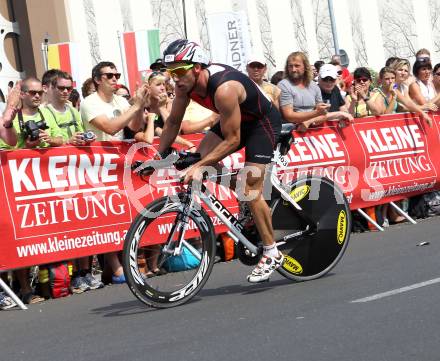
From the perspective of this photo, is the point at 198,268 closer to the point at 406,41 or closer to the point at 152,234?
the point at 152,234

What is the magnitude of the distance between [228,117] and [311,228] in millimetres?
1467

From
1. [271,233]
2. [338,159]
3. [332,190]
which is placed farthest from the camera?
[338,159]

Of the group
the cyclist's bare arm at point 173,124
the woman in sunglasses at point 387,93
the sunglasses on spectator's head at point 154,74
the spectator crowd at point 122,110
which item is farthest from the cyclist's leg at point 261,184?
the woman in sunglasses at point 387,93


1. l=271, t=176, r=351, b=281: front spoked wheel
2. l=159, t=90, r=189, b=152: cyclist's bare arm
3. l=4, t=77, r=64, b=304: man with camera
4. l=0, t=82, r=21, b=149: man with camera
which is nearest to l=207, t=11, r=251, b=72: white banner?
l=4, t=77, r=64, b=304: man with camera

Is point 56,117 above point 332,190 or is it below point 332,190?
above

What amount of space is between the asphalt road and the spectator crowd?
60 centimetres

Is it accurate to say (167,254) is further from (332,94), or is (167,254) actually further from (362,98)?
(362,98)

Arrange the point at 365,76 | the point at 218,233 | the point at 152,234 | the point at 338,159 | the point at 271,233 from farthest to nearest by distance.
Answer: the point at 365,76, the point at 338,159, the point at 218,233, the point at 271,233, the point at 152,234

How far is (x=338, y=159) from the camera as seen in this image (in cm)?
Answer: 1291

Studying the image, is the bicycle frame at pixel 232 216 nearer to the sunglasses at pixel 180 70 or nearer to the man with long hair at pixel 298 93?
the sunglasses at pixel 180 70

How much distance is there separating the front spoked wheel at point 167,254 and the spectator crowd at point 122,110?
83 millimetres

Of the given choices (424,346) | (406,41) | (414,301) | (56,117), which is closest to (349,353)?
(424,346)

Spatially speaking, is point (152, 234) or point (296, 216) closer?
point (152, 234)

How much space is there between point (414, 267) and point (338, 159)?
4.06m
